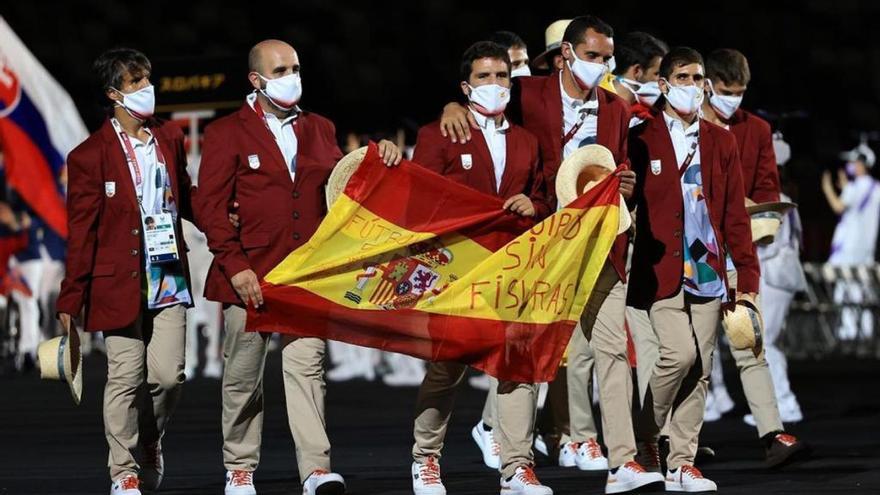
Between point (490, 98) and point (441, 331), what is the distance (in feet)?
3.99

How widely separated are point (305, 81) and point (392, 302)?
79.4 feet

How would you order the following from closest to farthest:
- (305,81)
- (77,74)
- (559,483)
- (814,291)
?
(559,483) → (814,291) → (305,81) → (77,74)

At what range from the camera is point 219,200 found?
36.4 ft

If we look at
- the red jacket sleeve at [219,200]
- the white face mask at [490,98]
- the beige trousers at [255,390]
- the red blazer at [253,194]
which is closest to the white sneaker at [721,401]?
the white face mask at [490,98]

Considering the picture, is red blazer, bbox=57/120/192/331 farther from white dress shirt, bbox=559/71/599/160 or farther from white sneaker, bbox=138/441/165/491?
white dress shirt, bbox=559/71/599/160

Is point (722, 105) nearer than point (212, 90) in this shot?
Yes

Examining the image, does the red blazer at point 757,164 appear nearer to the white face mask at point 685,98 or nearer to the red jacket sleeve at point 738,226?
the red jacket sleeve at point 738,226

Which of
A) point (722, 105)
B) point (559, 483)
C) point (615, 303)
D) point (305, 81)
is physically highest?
point (305, 81)

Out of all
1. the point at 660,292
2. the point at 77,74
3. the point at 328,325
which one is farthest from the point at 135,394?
the point at 77,74

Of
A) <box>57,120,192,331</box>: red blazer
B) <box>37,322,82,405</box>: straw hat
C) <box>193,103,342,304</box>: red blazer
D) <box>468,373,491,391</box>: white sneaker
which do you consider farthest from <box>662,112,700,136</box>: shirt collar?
<box>468,373,491,391</box>: white sneaker

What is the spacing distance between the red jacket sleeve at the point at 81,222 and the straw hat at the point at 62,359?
15cm

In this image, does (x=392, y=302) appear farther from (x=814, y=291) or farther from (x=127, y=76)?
(x=814, y=291)

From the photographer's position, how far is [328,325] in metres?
11.2

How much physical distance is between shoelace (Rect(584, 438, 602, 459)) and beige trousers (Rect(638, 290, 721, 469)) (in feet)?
3.69
